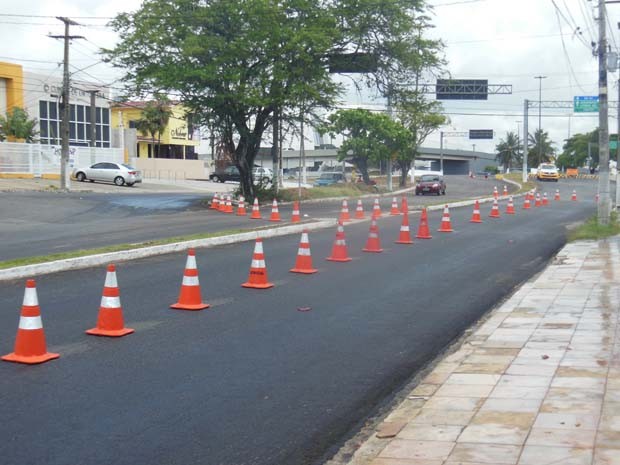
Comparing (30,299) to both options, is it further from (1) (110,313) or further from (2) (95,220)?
(2) (95,220)

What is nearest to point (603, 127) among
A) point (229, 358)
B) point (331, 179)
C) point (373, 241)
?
point (373, 241)

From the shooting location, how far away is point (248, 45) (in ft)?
97.0

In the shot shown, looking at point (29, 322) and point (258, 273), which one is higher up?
point (29, 322)

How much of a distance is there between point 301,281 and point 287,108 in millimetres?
21686

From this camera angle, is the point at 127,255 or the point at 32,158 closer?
the point at 127,255

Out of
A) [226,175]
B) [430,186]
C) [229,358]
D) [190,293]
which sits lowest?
[229,358]

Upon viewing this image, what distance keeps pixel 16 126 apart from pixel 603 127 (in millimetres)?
38223

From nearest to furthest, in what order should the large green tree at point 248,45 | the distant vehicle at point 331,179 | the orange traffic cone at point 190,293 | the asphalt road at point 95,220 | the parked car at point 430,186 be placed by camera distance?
the orange traffic cone at point 190,293 → the asphalt road at point 95,220 → the large green tree at point 248,45 → the parked car at point 430,186 → the distant vehicle at point 331,179

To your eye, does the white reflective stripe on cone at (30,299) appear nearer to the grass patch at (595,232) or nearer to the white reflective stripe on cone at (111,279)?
the white reflective stripe on cone at (111,279)

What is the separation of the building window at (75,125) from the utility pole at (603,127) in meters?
41.5

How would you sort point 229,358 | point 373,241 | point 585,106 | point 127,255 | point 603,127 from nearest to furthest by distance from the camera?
point 229,358 → point 127,255 → point 373,241 → point 603,127 → point 585,106

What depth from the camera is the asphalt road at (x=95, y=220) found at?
17.0 metres

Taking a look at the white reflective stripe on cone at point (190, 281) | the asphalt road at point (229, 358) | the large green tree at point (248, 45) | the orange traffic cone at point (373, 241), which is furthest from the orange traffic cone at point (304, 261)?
the large green tree at point (248, 45)

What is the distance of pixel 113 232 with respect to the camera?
1931 cm
